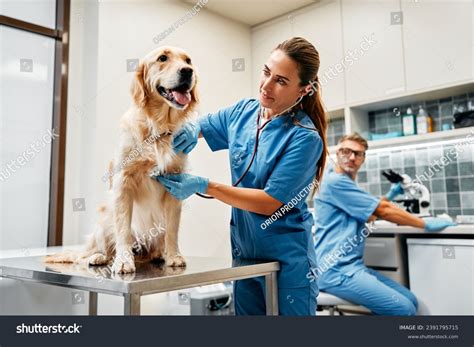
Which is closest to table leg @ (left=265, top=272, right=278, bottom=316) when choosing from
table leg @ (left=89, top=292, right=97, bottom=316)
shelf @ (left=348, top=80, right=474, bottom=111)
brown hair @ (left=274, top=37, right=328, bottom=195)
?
brown hair @ (left=274, top=37, right=328, bottom=195)

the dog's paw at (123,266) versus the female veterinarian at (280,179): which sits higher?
the female veterinarian at (280,179)

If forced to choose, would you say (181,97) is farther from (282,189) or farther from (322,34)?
(322,34)

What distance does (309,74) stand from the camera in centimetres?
141

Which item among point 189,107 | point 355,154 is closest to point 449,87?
point 355,154

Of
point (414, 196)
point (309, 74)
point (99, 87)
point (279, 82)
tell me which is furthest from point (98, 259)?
point (414, 196)

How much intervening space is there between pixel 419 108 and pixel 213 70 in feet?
6.01

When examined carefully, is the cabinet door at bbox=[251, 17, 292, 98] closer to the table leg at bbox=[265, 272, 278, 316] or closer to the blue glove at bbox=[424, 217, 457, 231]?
the blue glove at bbox=[424, 217, 457, 231]

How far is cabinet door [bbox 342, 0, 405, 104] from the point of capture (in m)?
3.32

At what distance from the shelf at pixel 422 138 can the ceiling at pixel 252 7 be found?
1.50 meters

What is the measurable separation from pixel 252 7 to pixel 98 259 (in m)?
3.33

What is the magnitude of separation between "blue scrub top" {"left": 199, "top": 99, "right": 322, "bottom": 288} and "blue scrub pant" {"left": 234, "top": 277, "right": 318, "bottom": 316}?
3 centimetres

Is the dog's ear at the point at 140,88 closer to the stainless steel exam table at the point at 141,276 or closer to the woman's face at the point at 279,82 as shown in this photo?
the woman's face at the point at 279,82

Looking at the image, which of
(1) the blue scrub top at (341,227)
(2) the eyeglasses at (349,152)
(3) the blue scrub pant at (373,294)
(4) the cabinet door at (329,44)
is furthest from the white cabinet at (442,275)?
(4) the cabinet door at (329,44)

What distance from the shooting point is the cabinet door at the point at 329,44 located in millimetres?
3686
